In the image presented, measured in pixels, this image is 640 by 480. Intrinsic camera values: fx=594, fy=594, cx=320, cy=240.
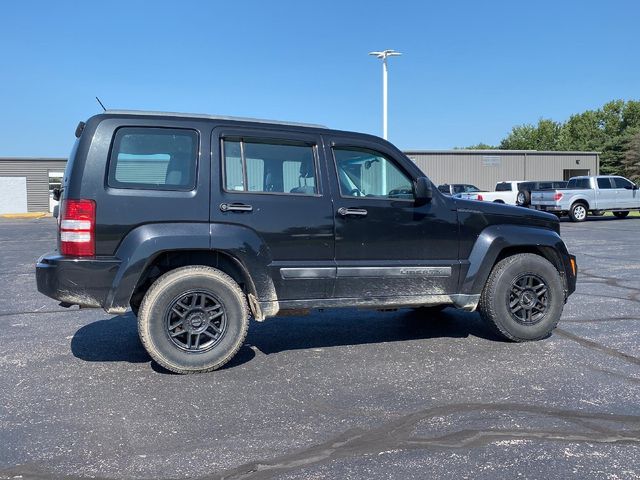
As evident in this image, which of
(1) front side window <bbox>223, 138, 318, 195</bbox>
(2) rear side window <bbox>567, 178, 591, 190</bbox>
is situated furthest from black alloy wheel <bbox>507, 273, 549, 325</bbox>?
(2) rear side window <bbox>567, 178, 591, 190</bbox>

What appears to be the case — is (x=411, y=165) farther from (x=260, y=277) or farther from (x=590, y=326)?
(x=590, y=326)

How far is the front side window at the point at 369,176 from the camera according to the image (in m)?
5.21

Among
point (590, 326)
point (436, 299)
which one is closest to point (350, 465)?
point (436, 299)

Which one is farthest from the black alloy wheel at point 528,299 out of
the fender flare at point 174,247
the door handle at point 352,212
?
the fender flare at point 174,247

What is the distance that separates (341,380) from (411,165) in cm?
205

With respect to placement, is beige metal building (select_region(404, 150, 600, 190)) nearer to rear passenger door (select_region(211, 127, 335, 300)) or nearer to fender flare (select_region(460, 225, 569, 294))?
fender flare (select_region(460, 225, 569, 294))

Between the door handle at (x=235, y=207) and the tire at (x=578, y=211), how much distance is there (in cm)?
2318

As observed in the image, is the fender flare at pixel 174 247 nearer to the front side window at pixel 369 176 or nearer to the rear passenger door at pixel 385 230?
the rear passenger door at pixel 385 230

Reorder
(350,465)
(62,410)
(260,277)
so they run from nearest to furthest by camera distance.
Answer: (350,465) → (62,410) → (260,277)

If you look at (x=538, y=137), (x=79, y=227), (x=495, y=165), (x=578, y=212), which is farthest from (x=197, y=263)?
(x=538, y=137)

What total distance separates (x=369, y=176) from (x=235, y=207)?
4.28 ft

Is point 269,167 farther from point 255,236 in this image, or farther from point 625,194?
point 625,194

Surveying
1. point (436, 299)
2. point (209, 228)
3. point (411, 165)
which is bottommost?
point (436, 299)

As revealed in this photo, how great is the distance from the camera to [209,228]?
183 inches
